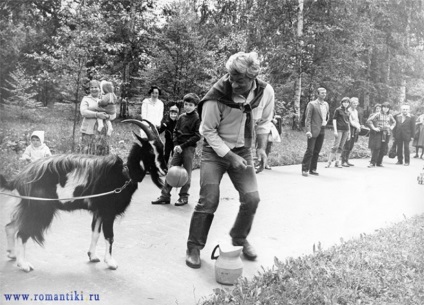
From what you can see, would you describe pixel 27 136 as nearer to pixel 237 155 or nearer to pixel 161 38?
pixel 237 155

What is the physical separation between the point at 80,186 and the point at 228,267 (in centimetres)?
134

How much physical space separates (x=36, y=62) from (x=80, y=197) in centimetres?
833

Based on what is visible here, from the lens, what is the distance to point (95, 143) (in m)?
→ 4.15

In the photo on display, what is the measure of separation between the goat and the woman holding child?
29.9 inches

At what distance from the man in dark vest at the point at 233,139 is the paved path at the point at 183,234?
0.39 meters

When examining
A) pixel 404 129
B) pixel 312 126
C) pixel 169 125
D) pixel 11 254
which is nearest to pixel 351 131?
pixel 404 129

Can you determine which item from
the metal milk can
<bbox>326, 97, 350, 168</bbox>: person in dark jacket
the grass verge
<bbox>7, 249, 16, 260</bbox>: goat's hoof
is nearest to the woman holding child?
<bbox>7, 249, 16, 260</bbox>: goat's hoof

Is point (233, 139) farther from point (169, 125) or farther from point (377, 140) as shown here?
point (377, 140)

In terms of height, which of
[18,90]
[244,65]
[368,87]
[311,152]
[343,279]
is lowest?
[343,279]

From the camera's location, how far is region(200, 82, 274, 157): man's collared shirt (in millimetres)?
3627

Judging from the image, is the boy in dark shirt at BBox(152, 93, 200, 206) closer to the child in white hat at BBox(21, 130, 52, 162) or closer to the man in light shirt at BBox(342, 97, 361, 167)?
the child in white hat at BBox(21, 130, 52, 162)

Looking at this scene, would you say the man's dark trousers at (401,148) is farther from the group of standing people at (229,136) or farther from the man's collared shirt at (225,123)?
the man's collared shirt at (225,123)

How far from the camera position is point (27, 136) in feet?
15.8

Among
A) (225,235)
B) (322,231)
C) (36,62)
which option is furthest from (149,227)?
(36,62)
